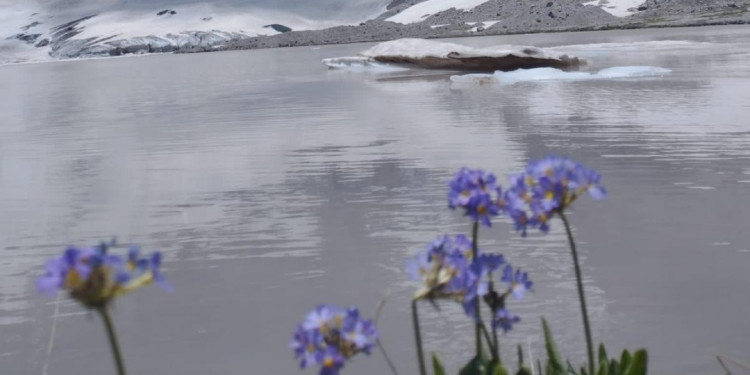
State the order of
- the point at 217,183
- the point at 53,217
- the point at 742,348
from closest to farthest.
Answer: the point at 742,348 < the point at 53,217 < the point at 217,183

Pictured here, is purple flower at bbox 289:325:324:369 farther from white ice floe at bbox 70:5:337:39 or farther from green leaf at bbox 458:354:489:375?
white ice floe at bbox 70:5:337:39

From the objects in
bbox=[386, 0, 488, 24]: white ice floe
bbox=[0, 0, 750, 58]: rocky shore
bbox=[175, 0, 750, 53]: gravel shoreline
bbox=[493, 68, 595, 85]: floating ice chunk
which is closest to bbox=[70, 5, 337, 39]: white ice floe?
bbox=[0, 0, 750, 58]: rocky shore

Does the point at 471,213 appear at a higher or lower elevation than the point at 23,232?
higher

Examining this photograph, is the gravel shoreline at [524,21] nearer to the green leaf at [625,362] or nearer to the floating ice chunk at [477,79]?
the floating ice chunk at [477,79]

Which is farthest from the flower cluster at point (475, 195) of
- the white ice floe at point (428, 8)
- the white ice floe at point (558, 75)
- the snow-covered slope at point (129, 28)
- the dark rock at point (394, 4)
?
the dark rock at point (394, 4)

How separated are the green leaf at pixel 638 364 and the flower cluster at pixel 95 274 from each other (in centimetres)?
67

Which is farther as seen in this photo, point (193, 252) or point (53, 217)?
point (53, 217)

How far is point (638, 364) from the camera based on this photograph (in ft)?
4.45

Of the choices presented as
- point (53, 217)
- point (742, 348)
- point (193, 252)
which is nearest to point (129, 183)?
point (53, 217)

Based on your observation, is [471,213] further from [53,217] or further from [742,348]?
[53,217]

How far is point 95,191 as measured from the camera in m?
4.99

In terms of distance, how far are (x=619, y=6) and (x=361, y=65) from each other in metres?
36.0

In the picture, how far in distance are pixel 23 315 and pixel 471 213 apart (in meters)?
1.89

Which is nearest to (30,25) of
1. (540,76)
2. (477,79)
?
(477,79)
